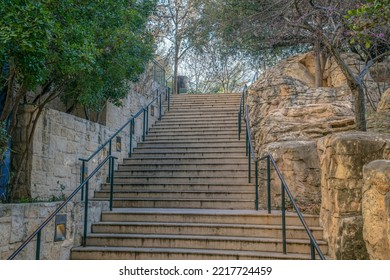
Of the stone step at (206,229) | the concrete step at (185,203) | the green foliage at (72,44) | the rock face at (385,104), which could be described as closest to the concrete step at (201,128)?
the green foliage at (72,44)

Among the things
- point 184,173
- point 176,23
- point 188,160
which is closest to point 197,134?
point 188,160

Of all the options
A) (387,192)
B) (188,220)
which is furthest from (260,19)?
(387,192)

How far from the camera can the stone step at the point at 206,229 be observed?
19.0 ft

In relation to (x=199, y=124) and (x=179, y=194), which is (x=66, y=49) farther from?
(x=199, y=124)

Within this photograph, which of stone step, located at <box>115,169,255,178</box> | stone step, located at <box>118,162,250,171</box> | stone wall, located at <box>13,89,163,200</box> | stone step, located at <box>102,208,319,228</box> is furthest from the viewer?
stone step, located at <box>118,162,250,171</box>

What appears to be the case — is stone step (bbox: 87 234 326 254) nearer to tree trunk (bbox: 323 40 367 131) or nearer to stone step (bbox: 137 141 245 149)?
tree trunk (bbox: 323 40 367 131)

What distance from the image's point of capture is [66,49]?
16.0ft

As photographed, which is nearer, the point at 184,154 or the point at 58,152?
the point at 58,152

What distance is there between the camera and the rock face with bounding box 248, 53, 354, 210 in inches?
270

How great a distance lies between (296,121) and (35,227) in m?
6.43

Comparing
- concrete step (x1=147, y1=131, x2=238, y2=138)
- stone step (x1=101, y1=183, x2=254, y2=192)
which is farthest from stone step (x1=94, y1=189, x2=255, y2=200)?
concrete step (x1=147, y1=131, x2=238, y2=138)

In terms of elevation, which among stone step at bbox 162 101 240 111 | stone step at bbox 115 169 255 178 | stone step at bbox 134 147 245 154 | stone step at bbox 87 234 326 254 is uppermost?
stone step at bbox 162 101 240 111

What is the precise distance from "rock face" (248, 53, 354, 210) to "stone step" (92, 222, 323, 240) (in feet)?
3.38

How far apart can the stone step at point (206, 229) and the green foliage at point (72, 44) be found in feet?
7.42
